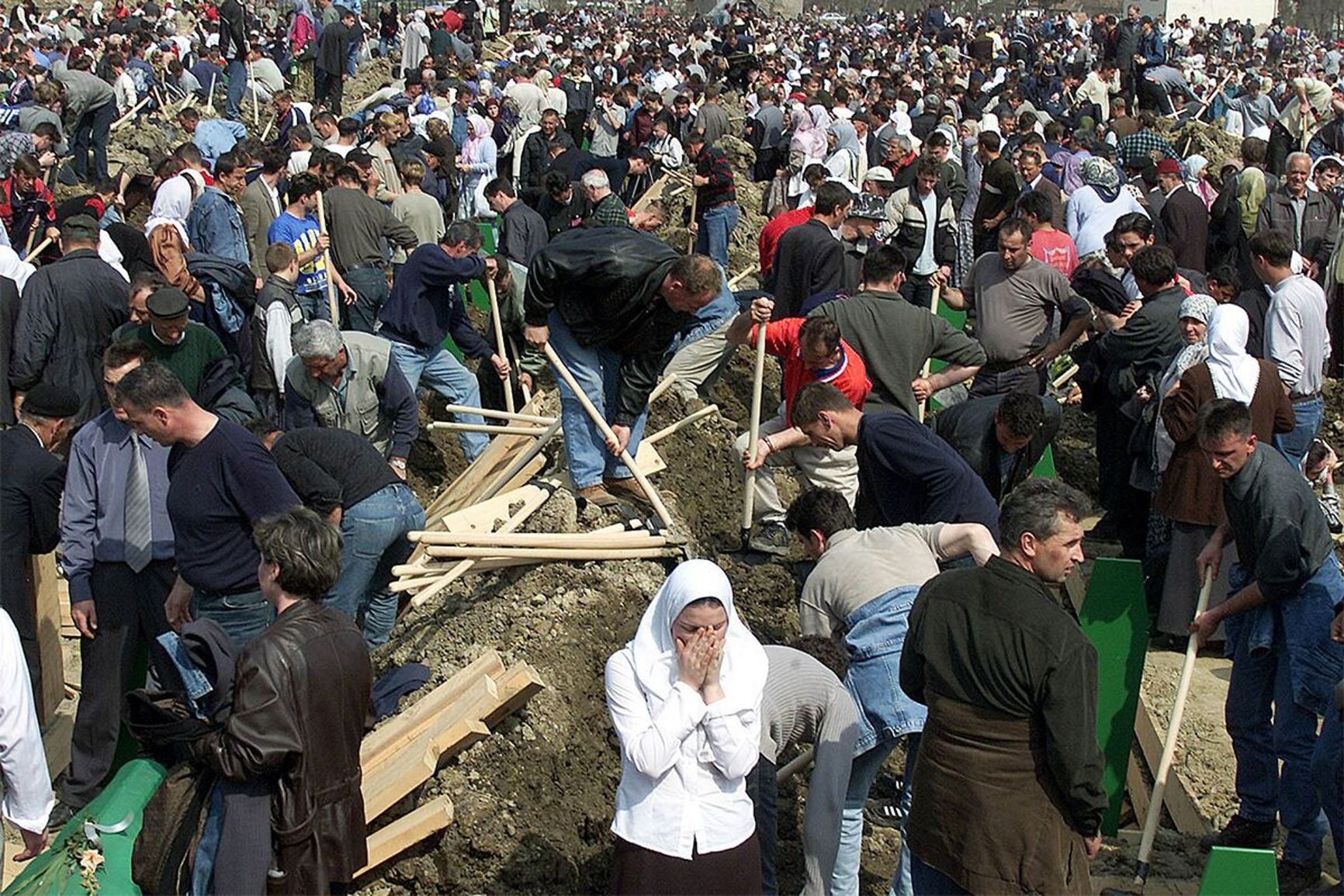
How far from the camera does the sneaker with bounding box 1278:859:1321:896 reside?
5.94 metres

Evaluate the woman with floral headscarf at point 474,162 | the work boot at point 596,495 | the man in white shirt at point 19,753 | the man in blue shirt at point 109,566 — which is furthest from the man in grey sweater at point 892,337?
the woman with floral headscarf at point 474,162

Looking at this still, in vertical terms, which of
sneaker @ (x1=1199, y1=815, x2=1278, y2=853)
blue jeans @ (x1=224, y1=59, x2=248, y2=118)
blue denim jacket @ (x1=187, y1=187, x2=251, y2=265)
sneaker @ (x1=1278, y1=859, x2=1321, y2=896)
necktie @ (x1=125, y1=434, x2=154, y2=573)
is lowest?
blue jeans @ (x1=224, y1=59, x2=248, y2=118)

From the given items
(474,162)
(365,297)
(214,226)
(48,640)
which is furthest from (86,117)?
(48,640)

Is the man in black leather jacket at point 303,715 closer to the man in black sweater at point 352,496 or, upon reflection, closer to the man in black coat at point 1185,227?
the man in black sweater at point 352,496

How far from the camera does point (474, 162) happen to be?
18.1m

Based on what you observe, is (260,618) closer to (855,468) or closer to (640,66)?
(855,468)

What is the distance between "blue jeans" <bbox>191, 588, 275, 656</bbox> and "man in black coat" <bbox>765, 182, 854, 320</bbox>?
181 inches

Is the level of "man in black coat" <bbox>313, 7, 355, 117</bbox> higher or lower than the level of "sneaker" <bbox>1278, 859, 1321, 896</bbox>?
lower

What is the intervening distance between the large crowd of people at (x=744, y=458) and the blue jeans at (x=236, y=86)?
35.0 ft

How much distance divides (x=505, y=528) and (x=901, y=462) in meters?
2.23

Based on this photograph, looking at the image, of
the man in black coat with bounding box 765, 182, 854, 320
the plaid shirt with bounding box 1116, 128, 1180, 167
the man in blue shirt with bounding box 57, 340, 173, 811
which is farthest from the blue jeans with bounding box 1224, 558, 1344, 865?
the plaid shirt with bounding box 1116, 128, 1180, 167

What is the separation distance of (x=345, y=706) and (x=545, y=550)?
2.61 metres

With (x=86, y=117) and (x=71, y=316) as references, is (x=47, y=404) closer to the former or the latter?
(x=71, y=316)

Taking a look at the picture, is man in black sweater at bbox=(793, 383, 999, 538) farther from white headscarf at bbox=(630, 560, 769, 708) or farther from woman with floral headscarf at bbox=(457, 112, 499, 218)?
woman with floral headscarf at bbox=(457, 112, 499, 218)
